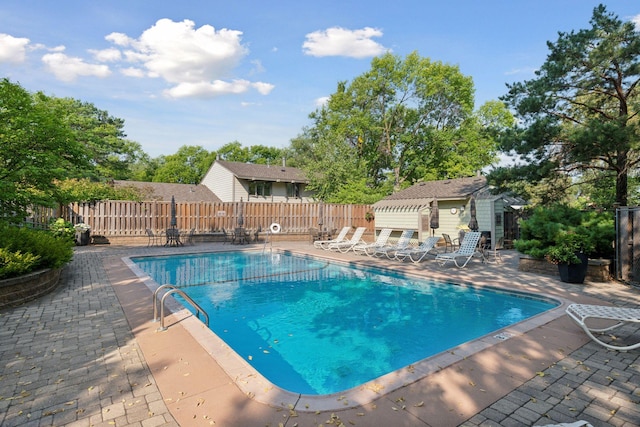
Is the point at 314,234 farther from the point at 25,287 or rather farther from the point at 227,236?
the point at 25,287

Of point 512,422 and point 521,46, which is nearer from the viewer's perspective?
point 512,422

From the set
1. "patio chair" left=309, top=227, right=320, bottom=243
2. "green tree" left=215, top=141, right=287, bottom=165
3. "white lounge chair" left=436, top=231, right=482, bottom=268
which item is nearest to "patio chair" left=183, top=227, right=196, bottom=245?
"patio chair" left=309, top=227, right=320, bottom=243

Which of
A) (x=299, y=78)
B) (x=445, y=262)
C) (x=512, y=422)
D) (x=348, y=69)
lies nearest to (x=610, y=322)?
Result: (x=512, y=422)

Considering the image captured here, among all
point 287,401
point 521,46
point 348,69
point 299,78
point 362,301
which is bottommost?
point 362,301

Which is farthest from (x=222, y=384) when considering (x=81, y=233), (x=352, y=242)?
(x=81, y=233)

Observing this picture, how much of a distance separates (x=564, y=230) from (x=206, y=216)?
15.8 metres

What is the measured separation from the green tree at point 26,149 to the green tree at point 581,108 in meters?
11.7

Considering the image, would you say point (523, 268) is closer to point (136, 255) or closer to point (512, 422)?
point (512, 422)

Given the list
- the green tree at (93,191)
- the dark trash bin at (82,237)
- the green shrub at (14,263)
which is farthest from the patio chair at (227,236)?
the green shrub at (14,263)

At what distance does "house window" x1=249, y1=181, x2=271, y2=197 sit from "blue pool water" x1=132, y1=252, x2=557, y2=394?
55.2 ft

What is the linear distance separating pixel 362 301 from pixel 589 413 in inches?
192

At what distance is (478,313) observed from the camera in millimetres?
6266

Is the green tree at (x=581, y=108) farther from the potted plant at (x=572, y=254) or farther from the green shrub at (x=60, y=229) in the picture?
the green shrub at (x=60, y=229)

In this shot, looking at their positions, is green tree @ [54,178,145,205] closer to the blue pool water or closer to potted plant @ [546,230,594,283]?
the blue pool water
